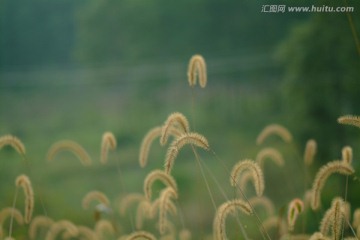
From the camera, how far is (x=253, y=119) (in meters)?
7.90

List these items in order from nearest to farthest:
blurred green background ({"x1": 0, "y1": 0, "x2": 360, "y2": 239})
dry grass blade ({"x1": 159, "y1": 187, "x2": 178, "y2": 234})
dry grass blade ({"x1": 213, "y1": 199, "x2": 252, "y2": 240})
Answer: dry grass blade ({"x1": 213, "y1": 199, "x2": 252, "y2": 240}) → dry grass blade ({"x1": 159, "y1": 187, "x2": 178, "y2": 234}) → blurred green background ({"x1": 0, "y1": 0, "x2": 360, "y2": 239})

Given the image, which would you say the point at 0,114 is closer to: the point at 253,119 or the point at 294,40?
the point at 253,119

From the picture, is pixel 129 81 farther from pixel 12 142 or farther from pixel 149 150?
pixel 12 142

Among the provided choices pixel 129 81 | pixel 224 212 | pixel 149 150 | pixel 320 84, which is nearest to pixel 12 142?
pixel 224 212

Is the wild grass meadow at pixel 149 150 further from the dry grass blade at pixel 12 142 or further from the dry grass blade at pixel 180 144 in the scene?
the dry grass blade at pixel 180 144

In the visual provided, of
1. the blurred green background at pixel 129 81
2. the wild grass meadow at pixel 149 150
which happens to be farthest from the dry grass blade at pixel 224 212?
the blurred green background at pixel 129 81

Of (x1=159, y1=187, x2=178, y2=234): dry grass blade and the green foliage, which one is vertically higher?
the green foliage

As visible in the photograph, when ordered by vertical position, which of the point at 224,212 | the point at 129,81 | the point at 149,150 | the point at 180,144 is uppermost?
the point at 129,81

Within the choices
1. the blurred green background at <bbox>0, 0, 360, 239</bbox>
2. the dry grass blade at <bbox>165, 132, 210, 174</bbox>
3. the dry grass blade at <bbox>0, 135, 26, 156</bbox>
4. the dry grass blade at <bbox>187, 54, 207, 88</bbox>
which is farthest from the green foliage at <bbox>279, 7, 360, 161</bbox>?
the dry grass blade at <bbox>165, 132, 210, 174</bbox>

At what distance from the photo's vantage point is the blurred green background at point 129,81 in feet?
25.1

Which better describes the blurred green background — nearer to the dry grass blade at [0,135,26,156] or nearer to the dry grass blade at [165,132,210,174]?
the dry grass blade at [0,135,26,156]

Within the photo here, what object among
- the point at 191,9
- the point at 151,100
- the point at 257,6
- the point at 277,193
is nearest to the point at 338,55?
the point at 277,193

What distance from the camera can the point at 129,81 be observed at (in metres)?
9.62

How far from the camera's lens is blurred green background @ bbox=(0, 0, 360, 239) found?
766cm
